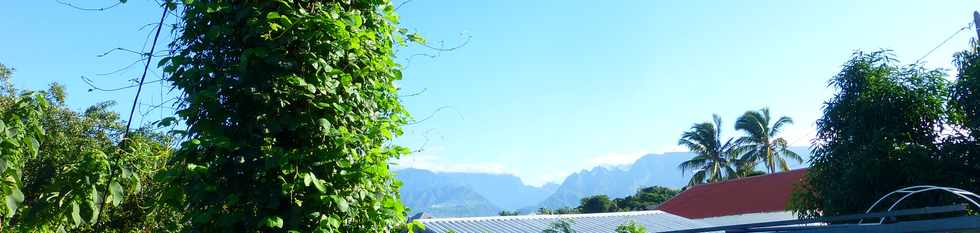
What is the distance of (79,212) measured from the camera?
348 cm

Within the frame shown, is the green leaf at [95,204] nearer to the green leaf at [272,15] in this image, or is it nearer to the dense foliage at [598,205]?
the green leaf at [272,15]

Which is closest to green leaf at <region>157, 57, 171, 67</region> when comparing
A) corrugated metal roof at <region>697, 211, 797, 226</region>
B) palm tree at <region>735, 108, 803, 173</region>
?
corrugated metal roof at <region>697, 211, 797, 226</region>

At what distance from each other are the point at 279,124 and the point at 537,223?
45.2 feet

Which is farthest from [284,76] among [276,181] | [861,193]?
[861,193]

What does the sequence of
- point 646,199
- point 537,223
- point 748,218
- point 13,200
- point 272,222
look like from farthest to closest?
point 646,199
point 748,218
point 537,223
point 13,200
point 272,222

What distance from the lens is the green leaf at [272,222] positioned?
8.05 feet

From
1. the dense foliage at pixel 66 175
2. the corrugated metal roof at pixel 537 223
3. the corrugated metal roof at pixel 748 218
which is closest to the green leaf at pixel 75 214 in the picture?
the dense foliage at pixel 66 175

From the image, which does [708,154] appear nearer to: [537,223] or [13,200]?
[537,223]

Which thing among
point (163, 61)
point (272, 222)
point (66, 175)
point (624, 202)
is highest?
point (624, 202)

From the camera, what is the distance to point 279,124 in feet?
8.56

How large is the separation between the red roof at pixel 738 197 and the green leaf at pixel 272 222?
2700cm

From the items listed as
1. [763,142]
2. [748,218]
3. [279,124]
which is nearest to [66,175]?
[279,124]

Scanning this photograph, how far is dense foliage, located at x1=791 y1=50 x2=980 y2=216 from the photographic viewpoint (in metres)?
11.4

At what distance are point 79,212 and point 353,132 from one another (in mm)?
1713
